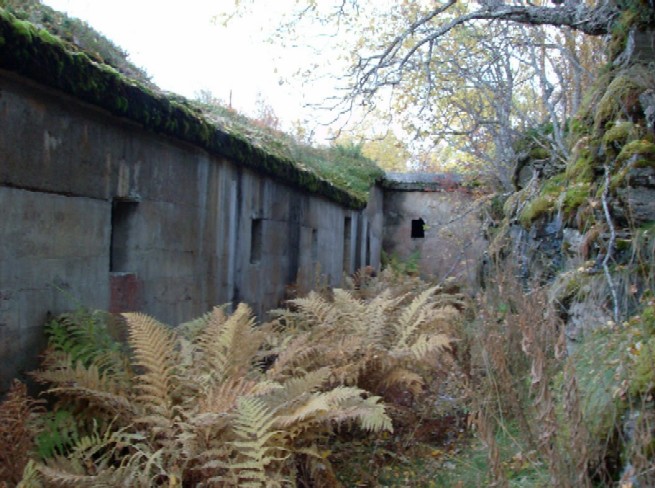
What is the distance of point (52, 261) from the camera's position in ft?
12.2

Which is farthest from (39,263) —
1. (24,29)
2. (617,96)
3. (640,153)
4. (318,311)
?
A: (617,96)

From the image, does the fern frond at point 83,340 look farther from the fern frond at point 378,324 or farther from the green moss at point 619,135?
the green moss at point 619,135

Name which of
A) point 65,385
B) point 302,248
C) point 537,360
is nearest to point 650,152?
point 537,360

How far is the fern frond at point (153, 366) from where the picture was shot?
11.0ft

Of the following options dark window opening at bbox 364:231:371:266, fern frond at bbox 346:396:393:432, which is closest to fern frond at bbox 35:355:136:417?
fern frond at bbox 346:396:393:432

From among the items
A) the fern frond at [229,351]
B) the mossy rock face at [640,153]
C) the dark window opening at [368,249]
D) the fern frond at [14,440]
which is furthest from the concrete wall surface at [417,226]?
the fern frond at [14,440]

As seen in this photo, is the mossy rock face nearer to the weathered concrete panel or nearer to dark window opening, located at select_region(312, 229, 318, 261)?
the weathered concrete panel

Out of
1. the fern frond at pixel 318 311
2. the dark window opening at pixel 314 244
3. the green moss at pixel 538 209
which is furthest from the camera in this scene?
the dark window opening at pixel 314 244

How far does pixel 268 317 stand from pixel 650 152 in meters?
4.83

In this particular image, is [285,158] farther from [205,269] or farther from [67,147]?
[67,147]

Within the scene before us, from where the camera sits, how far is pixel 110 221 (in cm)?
432

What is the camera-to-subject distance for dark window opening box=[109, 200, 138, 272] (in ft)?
14.8

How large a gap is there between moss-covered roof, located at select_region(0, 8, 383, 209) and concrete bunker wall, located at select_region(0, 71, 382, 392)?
0.33 feet

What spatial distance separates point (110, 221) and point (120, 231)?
0.25 metres
